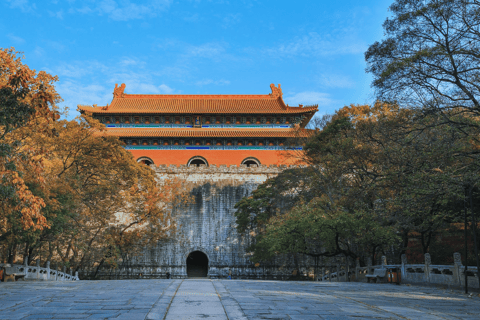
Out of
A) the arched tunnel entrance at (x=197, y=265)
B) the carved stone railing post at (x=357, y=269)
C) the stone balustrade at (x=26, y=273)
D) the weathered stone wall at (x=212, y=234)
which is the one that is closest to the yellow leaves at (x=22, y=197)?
the stone balustrade at (x=26, y=273)

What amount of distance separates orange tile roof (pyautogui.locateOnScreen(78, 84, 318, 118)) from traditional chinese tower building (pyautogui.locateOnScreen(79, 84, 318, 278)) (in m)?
0.07

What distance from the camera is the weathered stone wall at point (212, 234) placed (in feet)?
70.0

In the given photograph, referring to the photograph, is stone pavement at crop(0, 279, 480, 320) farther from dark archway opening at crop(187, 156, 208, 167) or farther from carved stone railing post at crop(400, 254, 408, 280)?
dark archway opening at crop(187, 156, 208, 167)

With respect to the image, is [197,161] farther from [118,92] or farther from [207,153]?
[118,92]

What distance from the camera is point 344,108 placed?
66.1 feet

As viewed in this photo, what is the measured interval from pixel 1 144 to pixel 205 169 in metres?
17.5

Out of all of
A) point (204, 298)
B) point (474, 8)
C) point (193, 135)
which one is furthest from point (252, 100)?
point (204, 298)

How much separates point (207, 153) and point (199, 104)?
4.35 m

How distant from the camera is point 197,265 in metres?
24.3

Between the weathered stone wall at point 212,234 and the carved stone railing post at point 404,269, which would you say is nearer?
the carved stone railing post at point 404,269

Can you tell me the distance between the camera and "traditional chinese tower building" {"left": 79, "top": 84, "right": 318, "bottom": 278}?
21906mm

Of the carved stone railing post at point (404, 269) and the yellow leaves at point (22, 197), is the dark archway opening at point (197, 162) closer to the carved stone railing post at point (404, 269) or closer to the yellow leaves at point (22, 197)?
the carved stone railing post at point (404, 269)

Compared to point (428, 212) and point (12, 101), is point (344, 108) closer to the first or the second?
point (428, 212)

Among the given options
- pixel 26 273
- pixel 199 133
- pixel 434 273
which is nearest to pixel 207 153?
pixel 199 133
